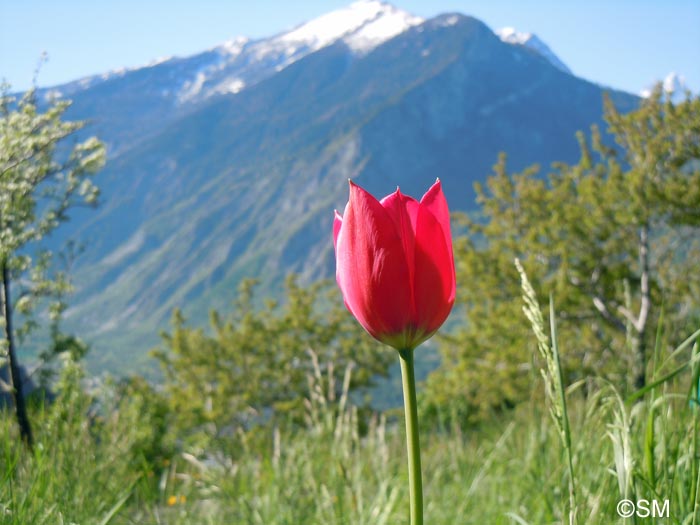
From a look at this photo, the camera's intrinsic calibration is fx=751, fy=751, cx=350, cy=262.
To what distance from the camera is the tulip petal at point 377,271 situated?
0.97 meters

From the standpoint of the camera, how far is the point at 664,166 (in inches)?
866

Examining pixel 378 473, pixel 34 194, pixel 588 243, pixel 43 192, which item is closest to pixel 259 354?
pixel 588 243

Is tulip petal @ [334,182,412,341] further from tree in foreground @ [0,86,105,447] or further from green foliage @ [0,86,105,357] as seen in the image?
green foliage @ [0,86,105,357]

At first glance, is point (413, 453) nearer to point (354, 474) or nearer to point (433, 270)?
point (433, 270)

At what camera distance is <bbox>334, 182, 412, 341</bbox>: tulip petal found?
965 millimetres

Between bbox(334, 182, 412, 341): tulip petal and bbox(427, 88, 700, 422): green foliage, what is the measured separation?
1950cm

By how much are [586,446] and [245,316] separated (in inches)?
1279

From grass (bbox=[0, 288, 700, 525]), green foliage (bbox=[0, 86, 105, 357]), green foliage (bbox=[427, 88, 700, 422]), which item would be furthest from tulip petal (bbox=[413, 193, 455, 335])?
green foliage (bbox=[427, 88, 700, 422])

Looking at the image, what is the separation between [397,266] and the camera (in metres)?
0.98

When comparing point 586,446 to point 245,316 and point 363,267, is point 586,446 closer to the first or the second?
point 363,267

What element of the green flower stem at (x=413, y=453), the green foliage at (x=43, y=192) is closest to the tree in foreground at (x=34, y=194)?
the green foliage at (x=43, y=192)

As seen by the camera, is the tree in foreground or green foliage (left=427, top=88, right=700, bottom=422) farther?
green foliage (left=427, top=88, right=700, bottom=422)

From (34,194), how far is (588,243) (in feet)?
65.8

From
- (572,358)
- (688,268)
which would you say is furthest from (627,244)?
(572,358)
